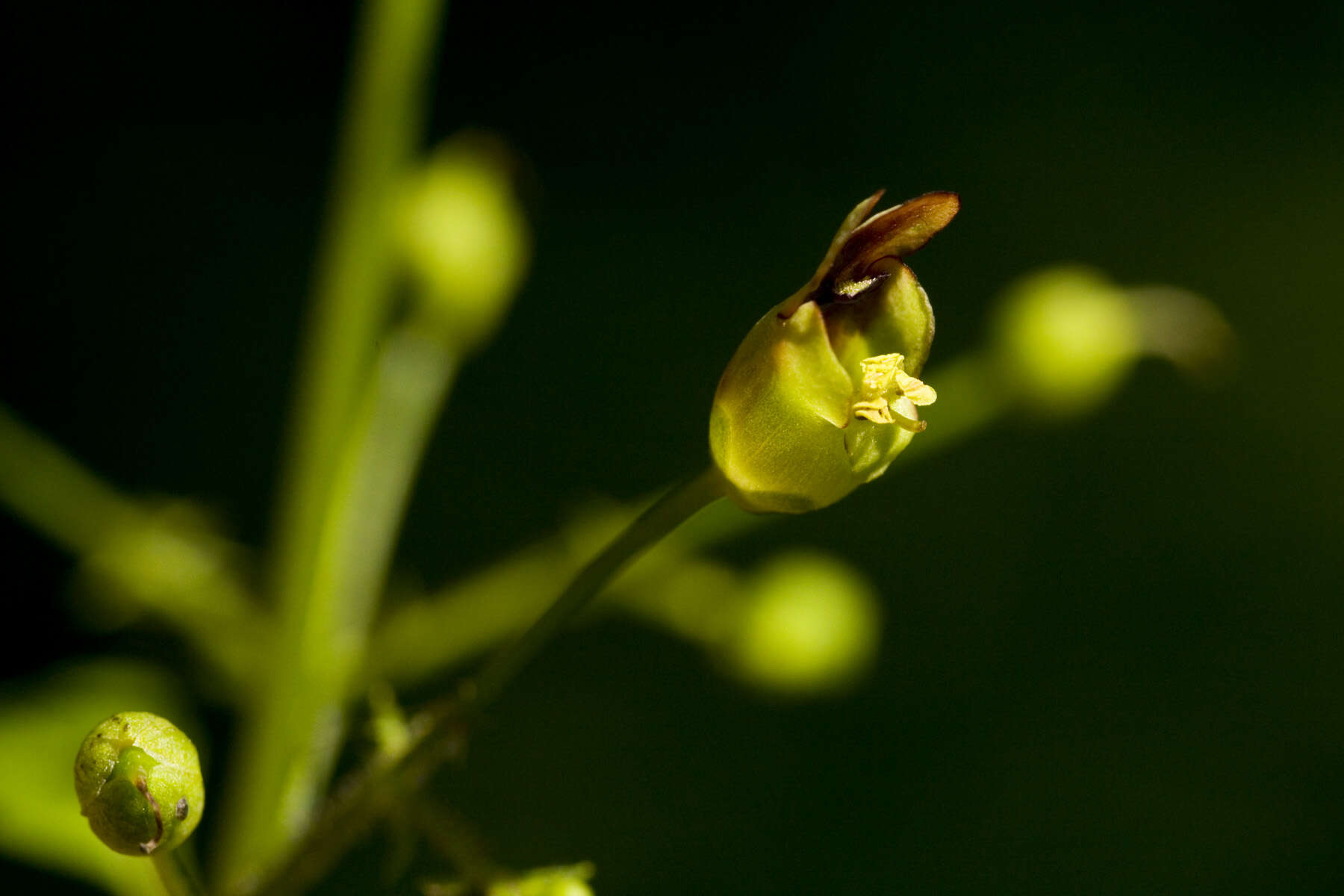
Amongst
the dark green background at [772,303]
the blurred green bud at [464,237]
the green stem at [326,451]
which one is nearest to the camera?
the green stem at [326,451]

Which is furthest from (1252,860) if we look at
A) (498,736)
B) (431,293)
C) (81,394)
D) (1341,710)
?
(81,394)

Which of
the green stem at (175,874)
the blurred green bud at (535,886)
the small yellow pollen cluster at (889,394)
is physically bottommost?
the blurred green bud at (535,886)

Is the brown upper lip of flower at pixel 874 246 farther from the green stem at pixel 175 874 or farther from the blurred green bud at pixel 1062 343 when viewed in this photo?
the blurred green bud at pixel 1062 343

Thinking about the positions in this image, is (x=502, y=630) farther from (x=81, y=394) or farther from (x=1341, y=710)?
(x=1341, y=710)

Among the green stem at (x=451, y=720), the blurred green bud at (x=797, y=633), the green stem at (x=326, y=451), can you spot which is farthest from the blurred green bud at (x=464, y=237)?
the green stem at (x=451, y=720)

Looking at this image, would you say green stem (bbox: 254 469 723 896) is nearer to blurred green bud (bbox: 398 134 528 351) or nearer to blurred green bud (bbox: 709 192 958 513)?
blurred green bud (bbox: 709 192 958 513)

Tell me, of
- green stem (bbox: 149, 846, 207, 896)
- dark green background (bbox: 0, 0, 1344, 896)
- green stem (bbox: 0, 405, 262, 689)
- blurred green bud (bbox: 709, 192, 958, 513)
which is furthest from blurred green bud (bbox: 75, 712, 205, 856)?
dark green background (bbox: 0, 0, 1344, 896)
